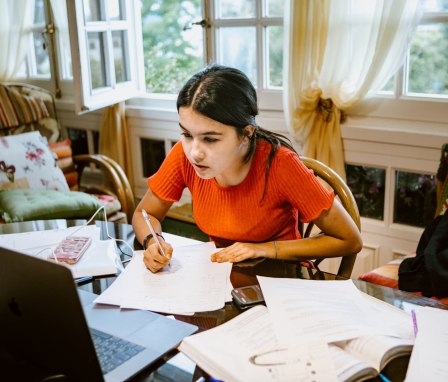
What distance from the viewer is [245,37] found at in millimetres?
2707

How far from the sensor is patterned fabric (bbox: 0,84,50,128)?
2912mm

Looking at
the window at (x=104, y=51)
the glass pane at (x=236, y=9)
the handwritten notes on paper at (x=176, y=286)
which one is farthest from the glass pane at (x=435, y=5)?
the window at (x=104, y=51)

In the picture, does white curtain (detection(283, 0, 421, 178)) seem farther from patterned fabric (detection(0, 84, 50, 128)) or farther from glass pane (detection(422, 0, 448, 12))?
patterned fabric (detection(0, 84, 50, 128))

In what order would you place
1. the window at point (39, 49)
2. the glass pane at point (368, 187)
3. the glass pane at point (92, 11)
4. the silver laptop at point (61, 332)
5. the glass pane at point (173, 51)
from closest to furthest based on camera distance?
the silver laptop at point (61, 332)
the glass pane at point (368, 187)
the glass pane at point (92, 11)
the glass pane at point (173, 51)
the window at point (39, 49)

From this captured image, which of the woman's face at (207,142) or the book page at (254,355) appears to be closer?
the book page at (254,355)

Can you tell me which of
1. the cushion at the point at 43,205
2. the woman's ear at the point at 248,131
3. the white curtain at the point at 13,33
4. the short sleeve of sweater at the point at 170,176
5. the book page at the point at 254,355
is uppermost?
the white curtain at the point at 13,33

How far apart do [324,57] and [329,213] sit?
3.68ft

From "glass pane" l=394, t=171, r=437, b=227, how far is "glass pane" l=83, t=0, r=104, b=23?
1619mm

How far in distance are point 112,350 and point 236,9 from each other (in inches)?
81.8

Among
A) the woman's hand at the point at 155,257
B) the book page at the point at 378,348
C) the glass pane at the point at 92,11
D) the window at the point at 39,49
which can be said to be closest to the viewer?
the book page at the point at 378,348

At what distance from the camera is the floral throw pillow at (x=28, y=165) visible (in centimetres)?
269

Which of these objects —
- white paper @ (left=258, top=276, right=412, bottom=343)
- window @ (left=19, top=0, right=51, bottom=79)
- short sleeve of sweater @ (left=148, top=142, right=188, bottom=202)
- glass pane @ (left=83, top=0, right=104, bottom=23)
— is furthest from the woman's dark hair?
window @ (left=19, top=0, right=51, bottom=79)

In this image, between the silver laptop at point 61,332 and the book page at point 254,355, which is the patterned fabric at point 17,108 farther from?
the book page at point 254,355

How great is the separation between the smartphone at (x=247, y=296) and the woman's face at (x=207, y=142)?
1.11 feet
